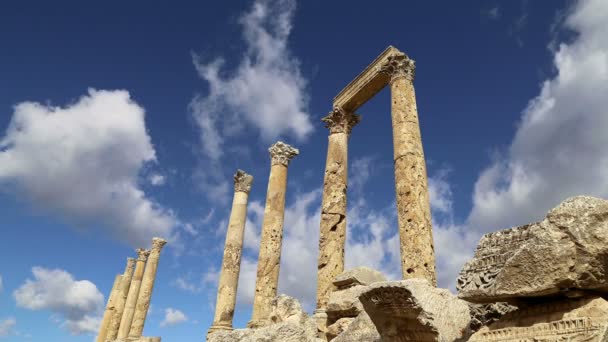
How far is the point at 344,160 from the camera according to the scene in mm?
14656

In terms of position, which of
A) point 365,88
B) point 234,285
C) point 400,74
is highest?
point 365,88

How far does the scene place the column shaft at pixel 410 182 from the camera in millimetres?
9859

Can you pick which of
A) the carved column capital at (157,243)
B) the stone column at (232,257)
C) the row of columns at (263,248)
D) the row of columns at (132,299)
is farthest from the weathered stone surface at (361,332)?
the carved column capital at (157,243)

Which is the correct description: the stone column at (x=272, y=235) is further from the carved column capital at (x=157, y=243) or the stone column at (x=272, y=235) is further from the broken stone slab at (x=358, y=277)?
the carved column capital at (x=157, y=243)

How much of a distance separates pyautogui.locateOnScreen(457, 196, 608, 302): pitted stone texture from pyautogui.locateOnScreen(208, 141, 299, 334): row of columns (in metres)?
10.8

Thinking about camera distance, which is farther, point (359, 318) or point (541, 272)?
point (359, 318)

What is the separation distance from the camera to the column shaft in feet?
32.3

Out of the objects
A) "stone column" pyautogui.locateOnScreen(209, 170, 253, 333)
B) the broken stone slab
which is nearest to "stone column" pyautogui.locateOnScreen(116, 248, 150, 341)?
"stone column" pyautogui.locateOnScreen(209, 170, 253, 333)

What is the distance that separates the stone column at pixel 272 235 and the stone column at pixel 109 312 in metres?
19.4

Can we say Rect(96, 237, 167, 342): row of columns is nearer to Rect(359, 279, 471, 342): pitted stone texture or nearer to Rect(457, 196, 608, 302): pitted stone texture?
Rect(359, 279, 471, 342): pitted stone texture

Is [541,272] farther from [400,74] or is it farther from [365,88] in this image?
[365,88]

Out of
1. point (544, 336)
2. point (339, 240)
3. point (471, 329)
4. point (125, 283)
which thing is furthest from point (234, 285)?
point (125, 283)

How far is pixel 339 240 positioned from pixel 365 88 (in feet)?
17.5

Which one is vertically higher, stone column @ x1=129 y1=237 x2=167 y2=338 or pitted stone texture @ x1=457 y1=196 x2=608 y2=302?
stone column @ x1=129 y1=237 x2=167 y2=338
